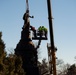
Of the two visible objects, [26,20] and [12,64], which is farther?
[26,20]

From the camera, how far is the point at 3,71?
21.9 meters

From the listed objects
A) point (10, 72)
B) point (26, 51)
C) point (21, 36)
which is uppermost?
point (21, 36)

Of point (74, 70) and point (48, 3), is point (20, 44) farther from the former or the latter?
point (74, 70)

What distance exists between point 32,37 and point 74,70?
26202 millimetres

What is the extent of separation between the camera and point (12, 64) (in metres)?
26.2

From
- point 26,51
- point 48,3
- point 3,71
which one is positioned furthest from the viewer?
point 26,51

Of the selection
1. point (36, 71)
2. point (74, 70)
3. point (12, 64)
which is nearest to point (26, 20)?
point (36, 71)

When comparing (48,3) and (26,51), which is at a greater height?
(48,3)

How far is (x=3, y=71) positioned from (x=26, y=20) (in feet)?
57.9

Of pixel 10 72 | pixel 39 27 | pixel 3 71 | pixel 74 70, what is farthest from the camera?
pixel 74 70

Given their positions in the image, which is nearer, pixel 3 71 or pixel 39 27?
pixel 3 71

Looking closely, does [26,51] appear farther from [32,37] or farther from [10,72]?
[10,72]

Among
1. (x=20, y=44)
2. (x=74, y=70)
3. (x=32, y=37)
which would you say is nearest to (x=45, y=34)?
(x=32, y=37)

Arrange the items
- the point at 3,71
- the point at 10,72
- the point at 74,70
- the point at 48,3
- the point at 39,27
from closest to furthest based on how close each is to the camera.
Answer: the point at 3,71, the point at 48,3, the point at 10,72, the point at 39,27, the point at 74,70
